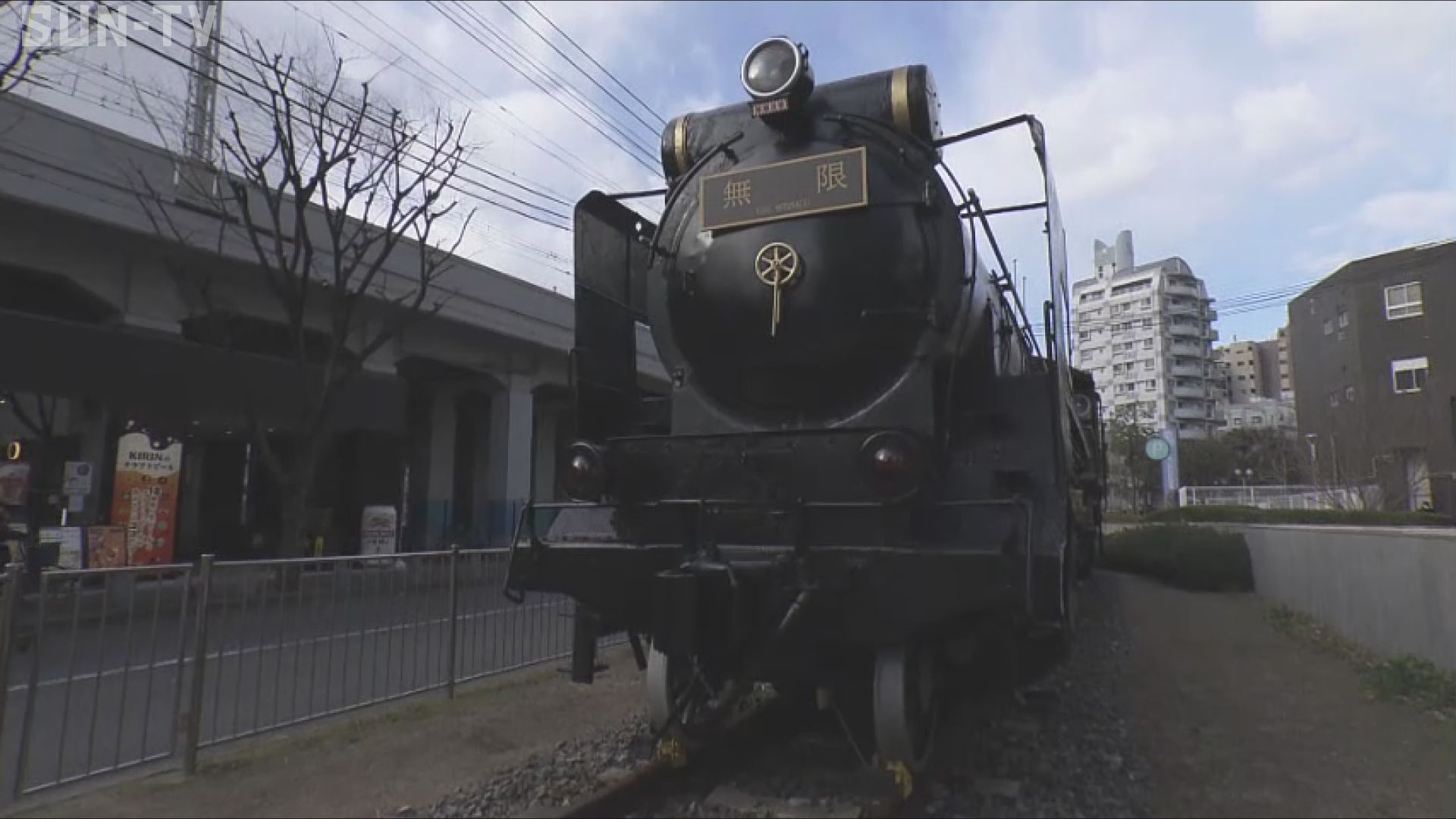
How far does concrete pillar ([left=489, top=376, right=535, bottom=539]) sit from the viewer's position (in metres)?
20.0

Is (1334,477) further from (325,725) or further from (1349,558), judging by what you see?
(325,725)

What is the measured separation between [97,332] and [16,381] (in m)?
1.20

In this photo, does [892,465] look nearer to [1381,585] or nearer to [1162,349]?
[1381,585]

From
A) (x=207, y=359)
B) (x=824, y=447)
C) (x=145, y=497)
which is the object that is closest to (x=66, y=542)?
(x=145, y=497)

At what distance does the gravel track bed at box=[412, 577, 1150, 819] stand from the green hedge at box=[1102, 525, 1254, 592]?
978 centimetres

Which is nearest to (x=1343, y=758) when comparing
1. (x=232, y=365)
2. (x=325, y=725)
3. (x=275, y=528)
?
(x=325, y=725)

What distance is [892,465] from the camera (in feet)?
12.0

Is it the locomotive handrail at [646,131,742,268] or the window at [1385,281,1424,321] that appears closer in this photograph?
the locomotive handrail at [646,131,742,268]

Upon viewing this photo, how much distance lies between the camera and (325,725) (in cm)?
568

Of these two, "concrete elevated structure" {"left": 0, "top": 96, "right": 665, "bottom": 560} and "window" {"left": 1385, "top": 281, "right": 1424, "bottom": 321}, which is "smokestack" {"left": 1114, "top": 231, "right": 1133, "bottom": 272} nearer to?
"window" {"left": 1385, "top": 281, "right": 1424, "bottom": 321}

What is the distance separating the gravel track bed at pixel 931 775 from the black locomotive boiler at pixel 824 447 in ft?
1.22

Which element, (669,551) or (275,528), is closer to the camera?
(669,551)

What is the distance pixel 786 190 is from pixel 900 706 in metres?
2.49

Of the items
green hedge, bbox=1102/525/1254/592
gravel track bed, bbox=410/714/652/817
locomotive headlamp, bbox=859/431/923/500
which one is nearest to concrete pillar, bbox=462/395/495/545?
green hedge, bbox=1102/525/1254/592
